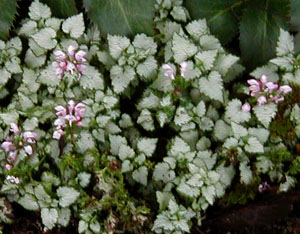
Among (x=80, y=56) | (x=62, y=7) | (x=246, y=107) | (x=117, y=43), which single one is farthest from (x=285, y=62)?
(x=62, y=7)

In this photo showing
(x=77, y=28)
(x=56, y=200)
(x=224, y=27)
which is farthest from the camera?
(x=224, y=27)

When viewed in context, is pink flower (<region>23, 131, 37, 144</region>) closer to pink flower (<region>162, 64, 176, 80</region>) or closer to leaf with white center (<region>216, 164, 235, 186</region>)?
pink flower (<region>162, 64, 176, 80</region>)

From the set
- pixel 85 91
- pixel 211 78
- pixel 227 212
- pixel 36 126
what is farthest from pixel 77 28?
pixel 227 212

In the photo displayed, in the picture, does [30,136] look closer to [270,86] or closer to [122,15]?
[122,15]

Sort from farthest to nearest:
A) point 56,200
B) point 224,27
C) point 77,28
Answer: point 224,27, point 77,28, point 56,200

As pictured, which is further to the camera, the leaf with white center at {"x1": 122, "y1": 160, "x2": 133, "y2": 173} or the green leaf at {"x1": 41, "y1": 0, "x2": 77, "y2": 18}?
the green leaf at {"x1": 41, "y1": 0, "x2": 77, "y2": 18}

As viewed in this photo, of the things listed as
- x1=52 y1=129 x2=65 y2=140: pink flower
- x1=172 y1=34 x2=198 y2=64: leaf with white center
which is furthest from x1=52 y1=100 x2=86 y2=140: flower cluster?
x1=172 y1=34 x2=198 y2=64: leaf with white center

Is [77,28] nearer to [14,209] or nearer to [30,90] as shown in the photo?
[30,90]
